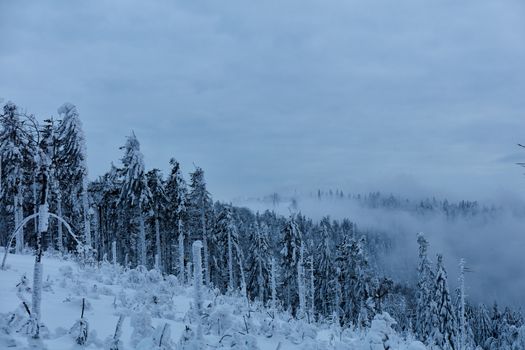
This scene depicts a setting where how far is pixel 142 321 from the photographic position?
843cm

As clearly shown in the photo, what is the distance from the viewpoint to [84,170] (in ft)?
94.1

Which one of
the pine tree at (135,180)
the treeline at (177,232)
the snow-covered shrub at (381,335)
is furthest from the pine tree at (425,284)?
the snow-covered shrub at (381,335)

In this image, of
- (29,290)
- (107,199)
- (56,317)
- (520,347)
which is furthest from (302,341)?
(520,347)

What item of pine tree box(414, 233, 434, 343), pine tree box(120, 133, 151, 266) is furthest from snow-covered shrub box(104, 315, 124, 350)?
pine tree box(414, 233, 434, 343)

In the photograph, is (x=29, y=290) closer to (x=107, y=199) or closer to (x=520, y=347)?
(x=107, y=199)

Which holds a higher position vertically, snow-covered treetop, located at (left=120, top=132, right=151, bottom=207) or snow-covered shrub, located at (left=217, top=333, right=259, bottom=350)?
snow-covered treetop, located at (left=120, top=132, right=151, bottom=207)

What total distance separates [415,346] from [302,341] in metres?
3.42

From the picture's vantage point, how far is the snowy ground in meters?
7.63

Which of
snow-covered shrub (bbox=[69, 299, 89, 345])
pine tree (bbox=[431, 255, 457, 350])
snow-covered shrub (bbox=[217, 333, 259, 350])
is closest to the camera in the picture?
snow-covered shrub (bbox=[69, 299, 89, 345])

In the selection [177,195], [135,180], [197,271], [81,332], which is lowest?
[81,332]

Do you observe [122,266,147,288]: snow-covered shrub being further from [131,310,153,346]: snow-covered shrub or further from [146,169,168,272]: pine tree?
[146,169,168,272]: pine tree

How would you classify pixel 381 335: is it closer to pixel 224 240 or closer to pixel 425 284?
pixel 224 240

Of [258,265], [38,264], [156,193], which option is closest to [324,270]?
[258,265]

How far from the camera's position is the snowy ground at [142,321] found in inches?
301
